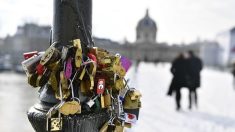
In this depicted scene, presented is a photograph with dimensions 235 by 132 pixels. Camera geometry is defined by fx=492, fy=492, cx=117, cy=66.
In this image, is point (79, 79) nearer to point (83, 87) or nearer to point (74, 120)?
point (83, 87)

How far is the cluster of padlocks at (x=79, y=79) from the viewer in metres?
2.57

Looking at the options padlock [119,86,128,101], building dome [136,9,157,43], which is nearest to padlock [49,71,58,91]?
padlock [119,86,128,101]

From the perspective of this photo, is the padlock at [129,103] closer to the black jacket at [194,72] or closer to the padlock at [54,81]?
the padlock at [54,81]

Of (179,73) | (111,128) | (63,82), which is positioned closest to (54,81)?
(63,82)

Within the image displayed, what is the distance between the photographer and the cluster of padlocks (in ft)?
8.44

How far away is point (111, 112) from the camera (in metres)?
2.81

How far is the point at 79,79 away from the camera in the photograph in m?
2.61

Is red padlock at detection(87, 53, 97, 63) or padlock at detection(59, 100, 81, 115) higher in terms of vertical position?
red padlock at detection(87, 53, 97, 63)

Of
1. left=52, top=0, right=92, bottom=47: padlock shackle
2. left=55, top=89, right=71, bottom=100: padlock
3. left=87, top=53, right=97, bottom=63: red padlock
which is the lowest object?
left=55, top=89, right=71, bottom=100: padlock

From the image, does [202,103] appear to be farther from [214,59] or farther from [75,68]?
[214,59]

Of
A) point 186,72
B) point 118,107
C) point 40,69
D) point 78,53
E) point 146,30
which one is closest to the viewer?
point 78,53

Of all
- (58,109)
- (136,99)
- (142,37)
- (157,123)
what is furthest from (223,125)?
(142,37)

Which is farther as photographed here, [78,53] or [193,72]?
[193,72]

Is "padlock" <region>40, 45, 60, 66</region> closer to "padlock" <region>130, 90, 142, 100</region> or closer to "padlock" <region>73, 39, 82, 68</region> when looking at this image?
"padlock" <region>73, 39, 82, 68</region>
